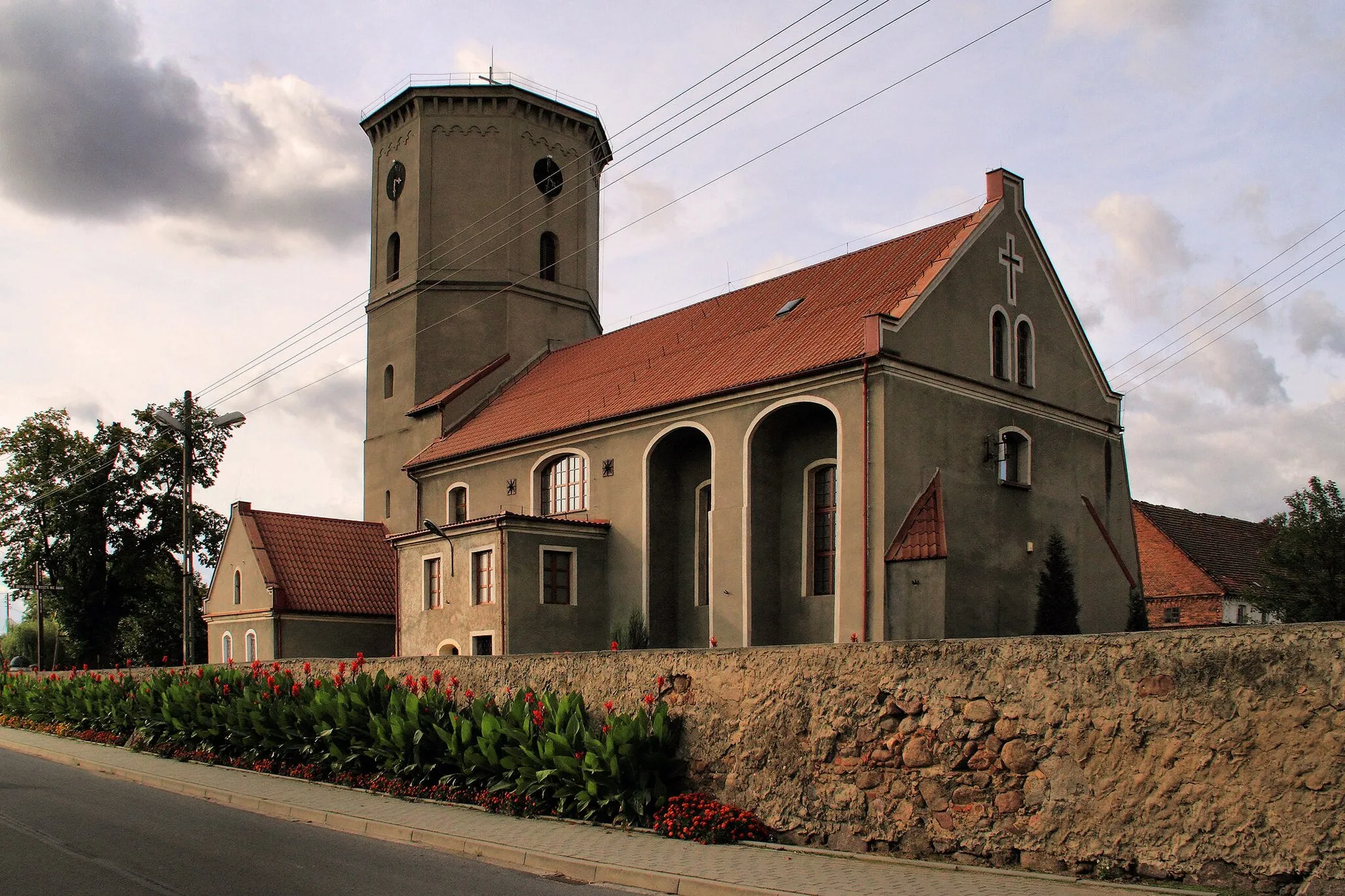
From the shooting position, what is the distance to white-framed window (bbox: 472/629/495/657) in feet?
94.4

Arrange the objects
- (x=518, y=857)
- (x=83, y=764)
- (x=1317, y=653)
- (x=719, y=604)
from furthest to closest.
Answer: (x=719, y=604), (x=83, y=764), (x=518, y=857), (x=1317, y=653)

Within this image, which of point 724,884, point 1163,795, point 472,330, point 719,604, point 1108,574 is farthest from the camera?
point 472,330

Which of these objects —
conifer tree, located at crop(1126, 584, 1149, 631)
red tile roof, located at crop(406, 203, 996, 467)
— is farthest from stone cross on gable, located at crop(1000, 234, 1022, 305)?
conifer tree, located at crop(1126, 584, 1149, 631)

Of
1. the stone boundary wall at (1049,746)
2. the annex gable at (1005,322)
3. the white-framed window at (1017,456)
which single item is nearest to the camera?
the stone boundary wall at (1049,746)

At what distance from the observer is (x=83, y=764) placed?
73.0ft

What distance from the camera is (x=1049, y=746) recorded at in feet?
33.0

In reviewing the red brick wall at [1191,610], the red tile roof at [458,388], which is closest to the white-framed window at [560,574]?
the red tile roof at [458,388]

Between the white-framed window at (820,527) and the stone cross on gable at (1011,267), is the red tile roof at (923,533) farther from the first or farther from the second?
the stone cross on gable at (1011,267)

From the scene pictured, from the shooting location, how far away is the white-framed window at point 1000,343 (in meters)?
27.4

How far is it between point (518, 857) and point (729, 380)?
54.9ft

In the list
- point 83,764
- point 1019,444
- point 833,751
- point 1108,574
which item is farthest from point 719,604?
point 833,751

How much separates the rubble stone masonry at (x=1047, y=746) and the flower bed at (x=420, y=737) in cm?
69

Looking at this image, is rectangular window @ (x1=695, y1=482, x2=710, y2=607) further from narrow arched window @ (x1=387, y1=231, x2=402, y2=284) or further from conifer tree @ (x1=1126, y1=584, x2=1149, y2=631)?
narrow arched window @ (x1=387, y1=231, x2=402, y2=284)

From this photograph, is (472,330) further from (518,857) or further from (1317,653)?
(1317,653)
